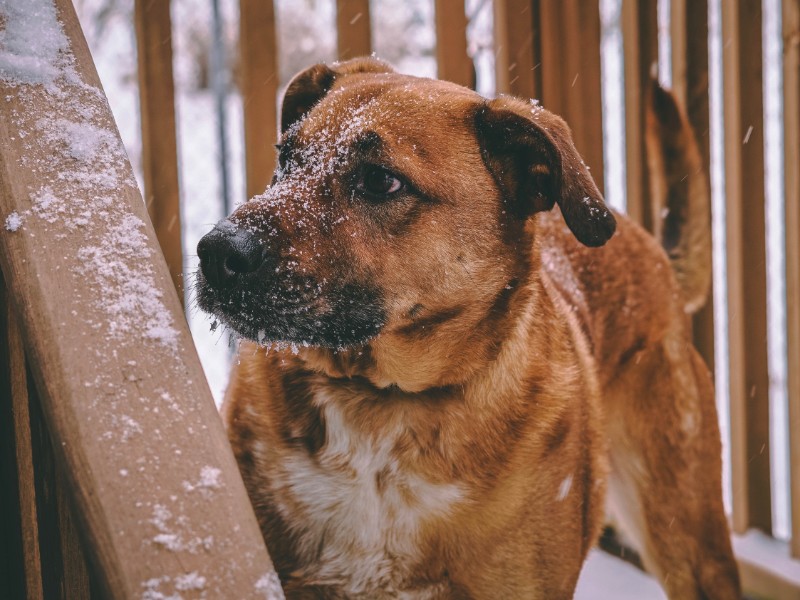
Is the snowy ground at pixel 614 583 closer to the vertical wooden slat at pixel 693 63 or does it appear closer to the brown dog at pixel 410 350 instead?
the brown dog at pixel 410 350

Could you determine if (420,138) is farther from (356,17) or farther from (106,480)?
(106,480)

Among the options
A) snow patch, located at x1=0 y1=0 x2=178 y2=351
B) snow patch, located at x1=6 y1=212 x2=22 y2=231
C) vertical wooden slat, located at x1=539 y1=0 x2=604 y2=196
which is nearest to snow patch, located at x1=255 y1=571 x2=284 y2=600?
snow patch, located at x1=0 y1=0 x2=178 y2=351

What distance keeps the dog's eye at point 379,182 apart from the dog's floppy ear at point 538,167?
0.92 feet

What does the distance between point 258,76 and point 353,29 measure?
35 centimetres

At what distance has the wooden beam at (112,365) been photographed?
855 mm

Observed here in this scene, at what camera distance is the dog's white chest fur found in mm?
1722

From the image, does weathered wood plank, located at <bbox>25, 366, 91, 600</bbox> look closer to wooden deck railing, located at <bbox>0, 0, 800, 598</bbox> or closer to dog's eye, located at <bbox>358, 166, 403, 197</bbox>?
wooden deck railing, located at <bbox>0, 0, 800, 598</bbox>

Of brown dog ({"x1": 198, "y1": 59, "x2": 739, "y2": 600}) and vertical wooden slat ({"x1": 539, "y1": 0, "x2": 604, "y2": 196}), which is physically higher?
vertical wooden slat ({"x1": 539, "y1": 0, "x2": 604, "y2": 196})

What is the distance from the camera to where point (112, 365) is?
94 cm

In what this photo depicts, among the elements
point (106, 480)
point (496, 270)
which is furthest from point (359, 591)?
point (106, 480)

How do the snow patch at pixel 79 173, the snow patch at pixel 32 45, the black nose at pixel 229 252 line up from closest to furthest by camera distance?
the snow patch at pixel 79 173, the snow patch at pixel 32 45, the black nose at pixel 229 252

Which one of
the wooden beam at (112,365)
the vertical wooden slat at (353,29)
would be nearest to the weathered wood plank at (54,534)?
the wooden beam at (112,365)

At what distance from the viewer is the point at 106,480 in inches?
34.3

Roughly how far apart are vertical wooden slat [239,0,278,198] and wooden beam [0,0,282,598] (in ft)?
4.43
